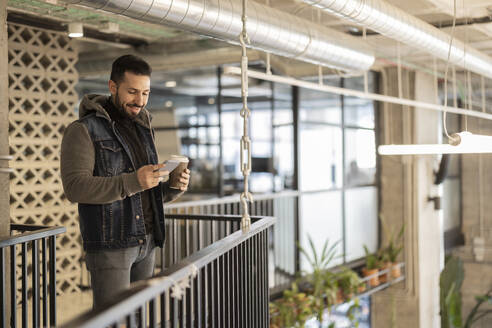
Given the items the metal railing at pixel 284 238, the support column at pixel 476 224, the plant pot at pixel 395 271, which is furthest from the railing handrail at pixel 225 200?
the support column at pixel 476 224

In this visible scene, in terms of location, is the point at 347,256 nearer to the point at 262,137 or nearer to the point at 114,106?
the point at 262,137

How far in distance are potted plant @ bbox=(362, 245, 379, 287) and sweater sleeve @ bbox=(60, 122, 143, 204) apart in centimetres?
579

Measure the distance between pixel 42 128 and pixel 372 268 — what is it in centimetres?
461

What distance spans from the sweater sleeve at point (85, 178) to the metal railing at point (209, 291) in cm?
39

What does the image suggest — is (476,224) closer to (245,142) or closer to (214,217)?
(214,217)

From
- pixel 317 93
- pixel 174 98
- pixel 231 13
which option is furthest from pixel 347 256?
pixel 231 13

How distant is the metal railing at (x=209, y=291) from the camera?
4.58ft

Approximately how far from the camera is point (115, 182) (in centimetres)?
219

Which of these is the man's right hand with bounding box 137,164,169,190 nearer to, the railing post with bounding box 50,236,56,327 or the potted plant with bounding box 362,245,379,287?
the railing post with bounding box 50,236,56,327

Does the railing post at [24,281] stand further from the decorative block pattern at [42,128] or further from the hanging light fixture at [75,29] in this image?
the hanging light fixture at [75,29]

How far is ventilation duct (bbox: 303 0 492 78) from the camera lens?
351cm

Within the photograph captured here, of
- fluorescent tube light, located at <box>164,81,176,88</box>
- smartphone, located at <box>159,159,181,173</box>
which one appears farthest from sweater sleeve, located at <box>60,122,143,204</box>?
fluorescent tube light, located at <box>164,81,176,88</box>

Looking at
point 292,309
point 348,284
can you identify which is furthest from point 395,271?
point 292,309

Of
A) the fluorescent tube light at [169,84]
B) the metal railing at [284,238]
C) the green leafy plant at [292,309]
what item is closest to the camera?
the green leafy plant at [292,309]
